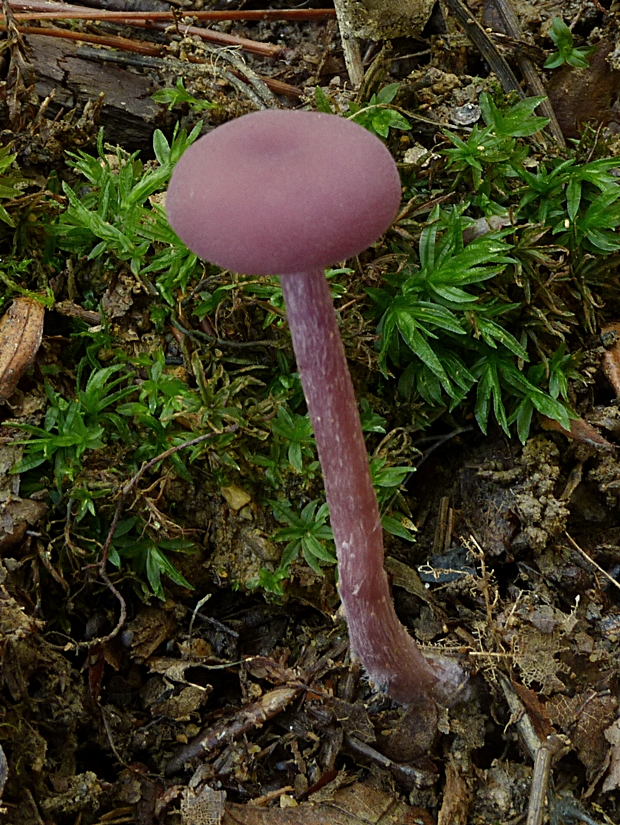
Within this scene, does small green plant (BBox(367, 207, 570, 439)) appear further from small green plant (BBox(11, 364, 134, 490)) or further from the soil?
small green plant (BBox(11, 364, 134, 490))

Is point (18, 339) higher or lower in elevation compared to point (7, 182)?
lower

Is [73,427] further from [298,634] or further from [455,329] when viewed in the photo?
[455,329]

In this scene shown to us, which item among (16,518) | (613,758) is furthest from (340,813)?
(16,518)

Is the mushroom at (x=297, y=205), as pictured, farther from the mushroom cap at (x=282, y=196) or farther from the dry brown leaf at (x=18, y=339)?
the dry brown leaf at (x=18, y=339)

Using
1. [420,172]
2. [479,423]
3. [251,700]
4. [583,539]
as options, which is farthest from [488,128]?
[251,700]

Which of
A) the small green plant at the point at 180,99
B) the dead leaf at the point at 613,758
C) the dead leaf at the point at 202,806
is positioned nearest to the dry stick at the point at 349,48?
the small green plant at the point at 180,99

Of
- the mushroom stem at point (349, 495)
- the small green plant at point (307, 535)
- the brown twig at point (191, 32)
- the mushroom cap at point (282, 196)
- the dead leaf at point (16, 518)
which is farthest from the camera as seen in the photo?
the brown twig at point (191, 32)
